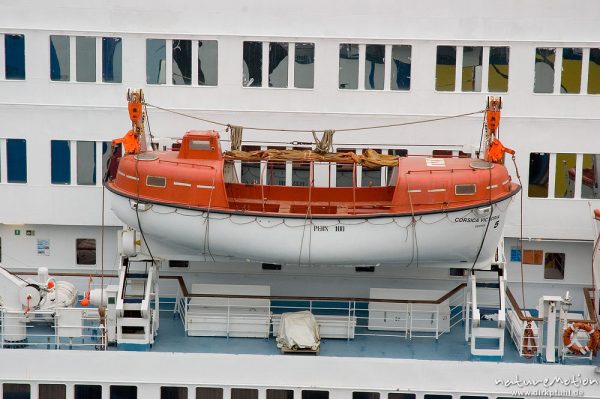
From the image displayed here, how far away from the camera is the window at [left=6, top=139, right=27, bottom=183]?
762 inches

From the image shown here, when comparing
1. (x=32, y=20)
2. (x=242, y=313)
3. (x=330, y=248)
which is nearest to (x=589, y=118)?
(x=330, y=248)

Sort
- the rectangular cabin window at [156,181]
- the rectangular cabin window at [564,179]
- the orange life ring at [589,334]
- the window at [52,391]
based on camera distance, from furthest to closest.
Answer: the rectangular cabin window at [564,179], the rectangular cabin window at [156,181], the orange life ring at [589,334], the window at [52,391]

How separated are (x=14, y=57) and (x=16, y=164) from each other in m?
1.81

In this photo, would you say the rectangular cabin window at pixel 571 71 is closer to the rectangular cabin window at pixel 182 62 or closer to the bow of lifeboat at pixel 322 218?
the bow of lifeboat at pixel 322 218

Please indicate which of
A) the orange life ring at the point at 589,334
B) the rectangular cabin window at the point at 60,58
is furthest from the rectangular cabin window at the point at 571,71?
the rectangular cabin window at the point at 60,58

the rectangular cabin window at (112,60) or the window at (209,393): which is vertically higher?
the rectangular cabin window at (112,60)

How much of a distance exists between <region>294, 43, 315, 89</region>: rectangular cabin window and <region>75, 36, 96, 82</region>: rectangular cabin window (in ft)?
11.3

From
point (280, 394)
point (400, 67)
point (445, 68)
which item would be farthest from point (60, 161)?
point (445, 68)

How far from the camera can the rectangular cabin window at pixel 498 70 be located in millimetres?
19109

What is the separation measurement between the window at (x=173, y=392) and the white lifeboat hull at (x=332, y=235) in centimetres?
214

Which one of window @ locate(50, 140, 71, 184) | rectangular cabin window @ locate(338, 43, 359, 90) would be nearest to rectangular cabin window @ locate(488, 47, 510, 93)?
rectangular cabin window @ locate(338, 43, 359, 90)

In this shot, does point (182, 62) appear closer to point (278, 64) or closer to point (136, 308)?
point (278, 64)

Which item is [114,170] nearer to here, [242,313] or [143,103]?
[143,103]

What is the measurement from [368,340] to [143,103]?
5162mm
